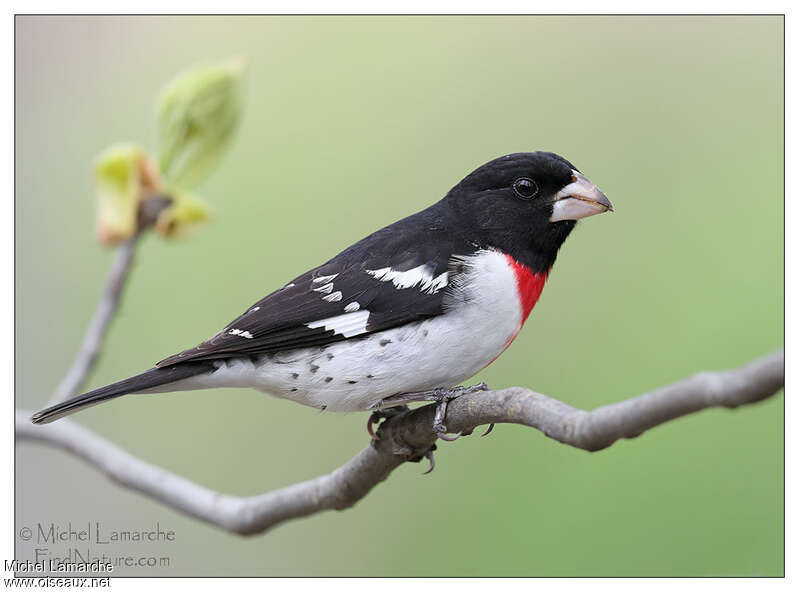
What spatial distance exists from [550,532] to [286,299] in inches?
39.8

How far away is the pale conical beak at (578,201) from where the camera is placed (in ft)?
6.79

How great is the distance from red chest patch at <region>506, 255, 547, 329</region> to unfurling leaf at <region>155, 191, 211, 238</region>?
31.9 inches

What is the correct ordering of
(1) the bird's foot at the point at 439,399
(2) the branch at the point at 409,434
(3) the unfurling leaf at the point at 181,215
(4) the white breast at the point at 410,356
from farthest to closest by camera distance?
(3) the unfurling leaf at the point at 181,215
(4) the white breast at the point at 410,356
(1) the bird's foot at the point at 439,399
(2) the branch at the point at 409,434

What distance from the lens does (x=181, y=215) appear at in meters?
2.35

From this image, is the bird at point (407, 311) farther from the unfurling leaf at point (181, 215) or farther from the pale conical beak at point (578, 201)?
the unfurling leaf at point (181, 215)

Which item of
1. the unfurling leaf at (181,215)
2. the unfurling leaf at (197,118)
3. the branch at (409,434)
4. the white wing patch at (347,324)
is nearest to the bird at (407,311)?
the white wing patch at (347,324)

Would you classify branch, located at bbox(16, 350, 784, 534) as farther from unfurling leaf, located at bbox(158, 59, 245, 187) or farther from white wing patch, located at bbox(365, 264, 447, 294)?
unfurling leaf, located at bbox(158, 59, 245, 187)

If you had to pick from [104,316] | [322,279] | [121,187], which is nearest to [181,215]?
[121,187]

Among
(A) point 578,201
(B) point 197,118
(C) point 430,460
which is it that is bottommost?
(C) point 430,460

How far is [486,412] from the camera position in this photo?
1593mm

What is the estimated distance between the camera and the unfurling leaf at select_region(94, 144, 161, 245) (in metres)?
2.37

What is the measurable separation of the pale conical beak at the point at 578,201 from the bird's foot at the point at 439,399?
47 cm

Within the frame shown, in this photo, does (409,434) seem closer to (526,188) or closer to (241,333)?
(241,333)

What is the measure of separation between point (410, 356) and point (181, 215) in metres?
0.77
